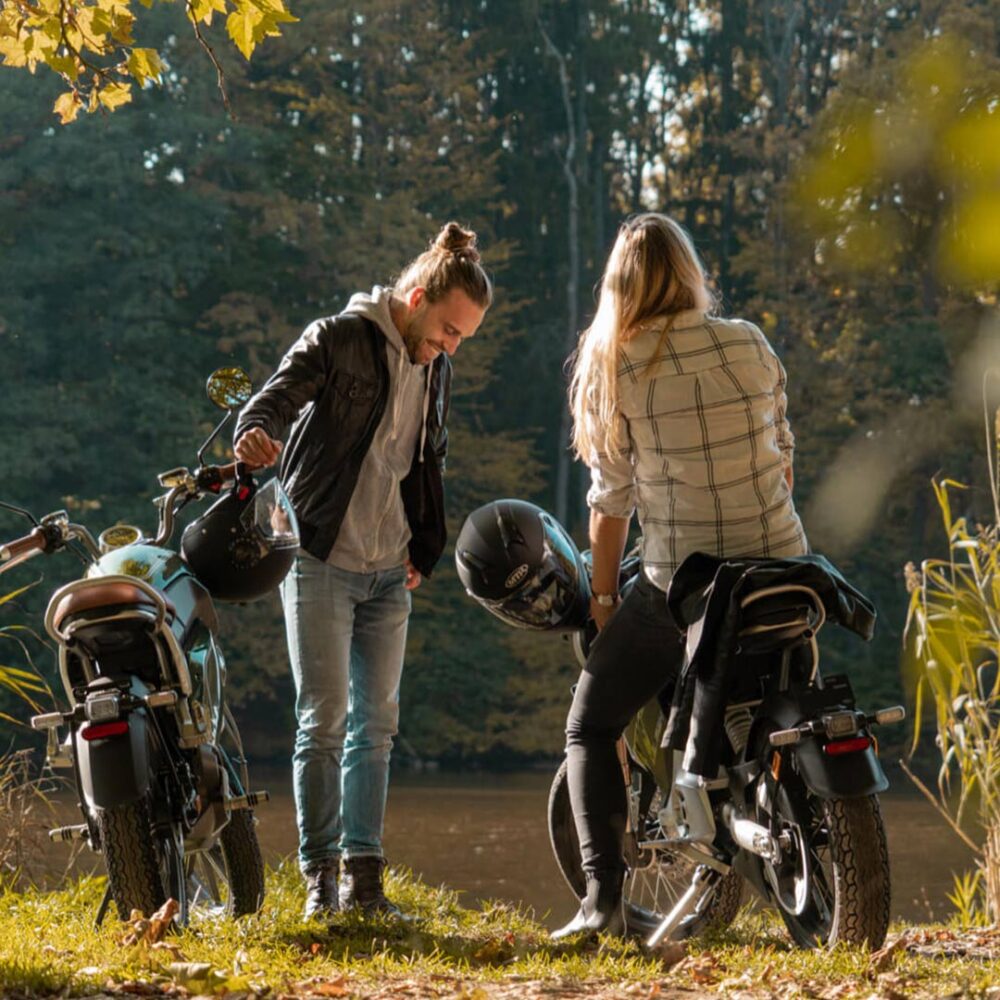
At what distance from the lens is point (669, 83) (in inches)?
1119

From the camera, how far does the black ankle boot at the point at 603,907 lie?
3.86 meters

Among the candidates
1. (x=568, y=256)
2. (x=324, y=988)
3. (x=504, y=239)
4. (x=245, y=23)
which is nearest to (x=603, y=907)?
(x=324, y=988)

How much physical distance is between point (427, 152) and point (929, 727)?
11407 millimetres

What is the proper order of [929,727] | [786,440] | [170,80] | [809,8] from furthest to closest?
1. [809,8]
2. [170,80]
3. [929,727]
4. [786,440]

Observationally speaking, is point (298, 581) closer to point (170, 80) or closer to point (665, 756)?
point (665, 756)

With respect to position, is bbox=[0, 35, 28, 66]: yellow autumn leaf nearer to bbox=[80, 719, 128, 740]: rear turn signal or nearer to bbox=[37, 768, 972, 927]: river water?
bbox=[80, 719, 128, 740]: rear turn signal

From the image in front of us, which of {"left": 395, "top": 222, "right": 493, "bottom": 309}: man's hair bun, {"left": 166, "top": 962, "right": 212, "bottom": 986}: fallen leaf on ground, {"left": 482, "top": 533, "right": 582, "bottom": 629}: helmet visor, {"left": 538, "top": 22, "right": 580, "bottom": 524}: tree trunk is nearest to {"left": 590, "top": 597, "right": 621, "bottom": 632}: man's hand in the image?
{"left": 482, "top": 533, "right": 582, "bottom": 629}: helmet visor

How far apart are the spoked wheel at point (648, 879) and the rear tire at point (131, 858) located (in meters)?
1.04

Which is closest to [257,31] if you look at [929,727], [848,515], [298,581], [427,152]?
[298,581]

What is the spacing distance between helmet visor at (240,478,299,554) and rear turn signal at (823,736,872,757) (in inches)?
53.6

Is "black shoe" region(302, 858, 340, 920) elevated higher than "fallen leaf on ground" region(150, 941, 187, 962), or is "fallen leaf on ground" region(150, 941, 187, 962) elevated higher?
"fallen leaf on ground" region(150, 941, 187, 962)

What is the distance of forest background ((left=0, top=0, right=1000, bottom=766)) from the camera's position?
920 inches

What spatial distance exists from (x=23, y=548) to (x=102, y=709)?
19.3 inches

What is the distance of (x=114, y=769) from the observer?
3.44 meters
